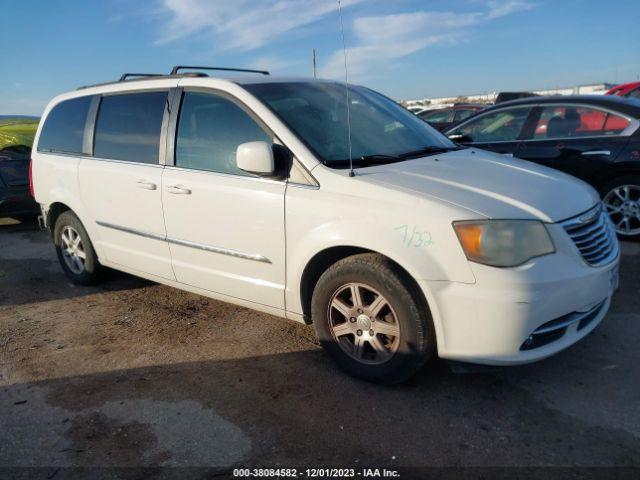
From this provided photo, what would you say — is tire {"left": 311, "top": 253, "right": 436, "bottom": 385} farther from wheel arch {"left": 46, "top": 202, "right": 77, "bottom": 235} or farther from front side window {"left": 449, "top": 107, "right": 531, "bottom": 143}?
front side window {"left": 449, "top": 107, "right": 531, "bottom": 143}

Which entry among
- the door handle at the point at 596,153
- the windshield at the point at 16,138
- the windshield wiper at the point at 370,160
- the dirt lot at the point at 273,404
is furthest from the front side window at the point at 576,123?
the windshield at the point at 16,138

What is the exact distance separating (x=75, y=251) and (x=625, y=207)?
5.67 m

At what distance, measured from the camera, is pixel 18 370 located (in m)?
3.49

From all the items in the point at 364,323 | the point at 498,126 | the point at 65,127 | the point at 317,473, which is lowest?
the point at 317,473

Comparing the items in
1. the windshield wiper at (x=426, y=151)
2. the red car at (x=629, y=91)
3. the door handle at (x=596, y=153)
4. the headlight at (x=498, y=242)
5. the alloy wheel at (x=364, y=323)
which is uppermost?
the red car at (x=629, y=91)

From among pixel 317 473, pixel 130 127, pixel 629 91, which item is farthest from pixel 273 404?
pixel 629 91

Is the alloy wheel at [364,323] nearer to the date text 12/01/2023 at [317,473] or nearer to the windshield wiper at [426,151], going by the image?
the date text 12/01/2023 at [317,473]

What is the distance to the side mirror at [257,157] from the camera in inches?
120

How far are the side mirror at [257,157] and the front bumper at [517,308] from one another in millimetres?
1170

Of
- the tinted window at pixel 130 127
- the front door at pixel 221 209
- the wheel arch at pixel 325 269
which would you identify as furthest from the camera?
the tinted window at pixel 130 127

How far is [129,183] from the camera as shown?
158 inches

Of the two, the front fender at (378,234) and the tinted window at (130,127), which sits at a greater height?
the tinted window at (130,127)

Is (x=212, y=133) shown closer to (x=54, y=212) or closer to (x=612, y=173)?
(x=54, y=212)

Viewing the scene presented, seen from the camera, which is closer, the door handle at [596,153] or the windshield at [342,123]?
the windshield at [342,123]
